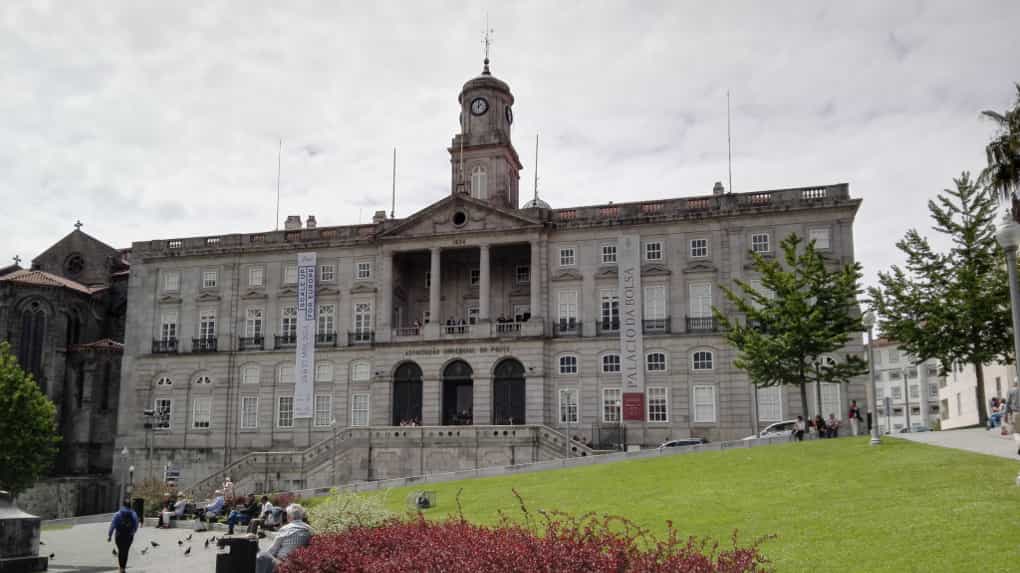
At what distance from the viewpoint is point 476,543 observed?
1436 cm

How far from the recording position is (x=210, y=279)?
210 ft

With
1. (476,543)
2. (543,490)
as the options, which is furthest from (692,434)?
(476,543)

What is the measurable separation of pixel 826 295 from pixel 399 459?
81.7ft

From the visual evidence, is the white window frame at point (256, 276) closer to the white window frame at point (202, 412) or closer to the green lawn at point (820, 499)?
the white window frame at point (202, 412)

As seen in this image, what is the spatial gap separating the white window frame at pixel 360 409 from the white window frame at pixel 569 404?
12612mm

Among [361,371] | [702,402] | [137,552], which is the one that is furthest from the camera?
[361,371]

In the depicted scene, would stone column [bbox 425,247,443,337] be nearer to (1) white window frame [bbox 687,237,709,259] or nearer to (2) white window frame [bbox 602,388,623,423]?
(2) white window frame [bbox 602,388,623,423]

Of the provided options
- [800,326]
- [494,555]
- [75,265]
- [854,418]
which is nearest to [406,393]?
[800,326]

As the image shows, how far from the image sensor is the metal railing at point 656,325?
5409 cm

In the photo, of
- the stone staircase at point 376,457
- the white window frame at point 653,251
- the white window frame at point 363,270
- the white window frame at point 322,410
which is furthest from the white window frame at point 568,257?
the white window frame at point 322,410

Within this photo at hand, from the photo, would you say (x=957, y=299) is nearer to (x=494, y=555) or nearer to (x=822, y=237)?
(x=822, y=237)

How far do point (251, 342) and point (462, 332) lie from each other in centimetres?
1576

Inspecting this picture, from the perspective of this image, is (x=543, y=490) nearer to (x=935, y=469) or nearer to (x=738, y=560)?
(x=935, y=469)

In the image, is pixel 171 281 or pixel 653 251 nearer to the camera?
pixel 653 251
